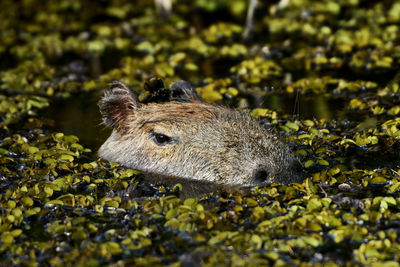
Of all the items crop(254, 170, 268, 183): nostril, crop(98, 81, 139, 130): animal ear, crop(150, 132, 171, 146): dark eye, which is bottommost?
crop(254, 170, 268, 183): nostril

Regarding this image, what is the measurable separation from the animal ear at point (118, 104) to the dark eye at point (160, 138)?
473 millimetres

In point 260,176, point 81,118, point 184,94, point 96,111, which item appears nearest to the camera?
point 260,176

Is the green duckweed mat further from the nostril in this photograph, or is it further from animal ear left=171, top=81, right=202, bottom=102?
animal ear left=171, top=81, right=202, bottom=102

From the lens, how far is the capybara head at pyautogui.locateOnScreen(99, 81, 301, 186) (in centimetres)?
599

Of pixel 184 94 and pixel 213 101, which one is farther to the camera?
pixel 213 101

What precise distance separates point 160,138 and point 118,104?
2.49 feet

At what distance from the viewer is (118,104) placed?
7.03 m

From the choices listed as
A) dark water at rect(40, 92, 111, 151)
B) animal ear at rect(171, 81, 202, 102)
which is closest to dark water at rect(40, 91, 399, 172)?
dark water at rect(40, 92, 111, 151)

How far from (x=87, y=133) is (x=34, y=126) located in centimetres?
84

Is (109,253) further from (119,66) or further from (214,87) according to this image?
(119,66)

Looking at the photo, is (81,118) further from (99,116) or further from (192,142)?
(192,142)

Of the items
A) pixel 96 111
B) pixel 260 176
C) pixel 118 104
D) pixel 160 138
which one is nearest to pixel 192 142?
pixel 160 138

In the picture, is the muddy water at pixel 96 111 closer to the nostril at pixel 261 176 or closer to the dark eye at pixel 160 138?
the dark eye at pixel 160 138

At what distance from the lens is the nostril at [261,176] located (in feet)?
19.4
